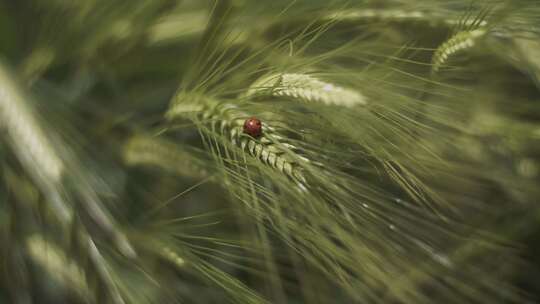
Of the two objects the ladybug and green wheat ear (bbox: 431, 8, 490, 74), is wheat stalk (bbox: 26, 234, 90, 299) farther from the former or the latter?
green wheat ear (bbox: 431, 8, 490, 74)

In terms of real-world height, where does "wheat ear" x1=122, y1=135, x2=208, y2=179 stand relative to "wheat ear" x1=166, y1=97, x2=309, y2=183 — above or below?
below

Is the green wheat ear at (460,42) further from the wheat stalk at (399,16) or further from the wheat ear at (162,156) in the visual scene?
the wheat ear at (162,156)

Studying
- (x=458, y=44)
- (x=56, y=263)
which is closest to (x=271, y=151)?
(x=458, y=44)

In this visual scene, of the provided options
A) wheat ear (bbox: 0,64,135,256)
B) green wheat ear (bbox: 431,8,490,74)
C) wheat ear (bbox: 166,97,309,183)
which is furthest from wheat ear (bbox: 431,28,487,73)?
wheat ear (bbox: 0,64,135,256)

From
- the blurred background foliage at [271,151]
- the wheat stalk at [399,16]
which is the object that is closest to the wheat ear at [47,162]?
the blurred background foliage at [271,151]

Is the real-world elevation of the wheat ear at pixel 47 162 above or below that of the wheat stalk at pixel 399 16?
below

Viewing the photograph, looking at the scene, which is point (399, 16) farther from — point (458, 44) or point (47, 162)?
point (47, 162)
